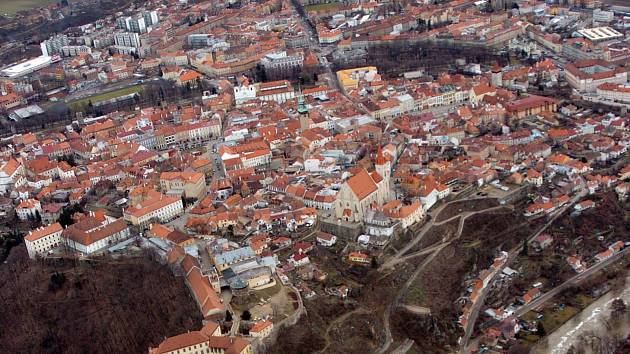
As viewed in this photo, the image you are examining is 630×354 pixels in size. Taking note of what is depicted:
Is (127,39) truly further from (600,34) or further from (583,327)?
(583,327)

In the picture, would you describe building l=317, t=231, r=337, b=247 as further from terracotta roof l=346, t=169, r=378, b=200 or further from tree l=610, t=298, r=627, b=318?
tree l=610, t=298, r=627, b=318

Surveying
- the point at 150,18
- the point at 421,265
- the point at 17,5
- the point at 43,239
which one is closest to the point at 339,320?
the point at 421,265

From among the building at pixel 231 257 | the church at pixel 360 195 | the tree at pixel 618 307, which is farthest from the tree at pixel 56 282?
the tree at pixel 618 307

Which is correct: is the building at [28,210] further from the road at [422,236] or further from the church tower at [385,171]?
the road at [422,236]

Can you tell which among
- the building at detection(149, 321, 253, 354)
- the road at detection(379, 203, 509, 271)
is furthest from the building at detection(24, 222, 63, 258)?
the road at detection(379, 203, 509, 271)

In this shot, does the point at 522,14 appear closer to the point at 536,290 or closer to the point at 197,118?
the point at 197,118
